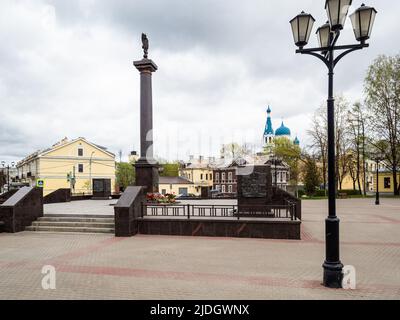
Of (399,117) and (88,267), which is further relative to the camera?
(399,117)

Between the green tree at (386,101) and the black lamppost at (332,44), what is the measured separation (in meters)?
36.4

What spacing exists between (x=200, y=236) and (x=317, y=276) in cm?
578

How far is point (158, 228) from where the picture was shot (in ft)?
41.9

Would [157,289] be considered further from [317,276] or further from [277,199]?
[277,199]

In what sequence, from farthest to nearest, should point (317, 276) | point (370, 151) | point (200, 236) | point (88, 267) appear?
point (370, 151) → point (200, 236) → point (88, 267) → point (317, 276)

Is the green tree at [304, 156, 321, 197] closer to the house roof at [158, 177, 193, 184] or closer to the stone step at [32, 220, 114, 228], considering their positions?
the house roof at [158, 177, 193, 184]

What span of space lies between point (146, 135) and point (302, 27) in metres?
13.0

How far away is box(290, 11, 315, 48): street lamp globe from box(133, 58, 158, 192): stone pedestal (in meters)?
12.7

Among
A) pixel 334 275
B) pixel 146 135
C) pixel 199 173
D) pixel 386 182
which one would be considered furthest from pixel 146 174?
pixel 199 173

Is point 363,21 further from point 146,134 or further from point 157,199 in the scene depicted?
point 146,134

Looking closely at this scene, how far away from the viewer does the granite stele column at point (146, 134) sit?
1838cm
